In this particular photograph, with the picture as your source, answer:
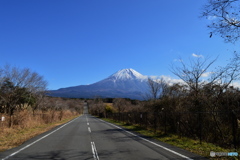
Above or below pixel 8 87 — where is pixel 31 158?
below

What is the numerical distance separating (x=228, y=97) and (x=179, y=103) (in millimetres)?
4472

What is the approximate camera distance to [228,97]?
1355 cm

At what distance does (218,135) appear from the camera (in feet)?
41.4

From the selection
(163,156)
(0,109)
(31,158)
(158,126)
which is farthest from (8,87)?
(163,156)

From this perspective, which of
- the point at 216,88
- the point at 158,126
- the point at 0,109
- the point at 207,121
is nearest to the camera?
the point at 207,121

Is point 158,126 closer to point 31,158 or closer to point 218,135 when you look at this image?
point 218,135

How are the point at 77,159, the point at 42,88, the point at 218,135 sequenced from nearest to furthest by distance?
the point at 77,159 < the point at 218,135 < the point at 42,88

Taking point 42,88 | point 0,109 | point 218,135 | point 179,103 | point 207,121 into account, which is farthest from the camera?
point 42,88

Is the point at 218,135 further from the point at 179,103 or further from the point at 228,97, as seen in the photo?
the point at 179,103

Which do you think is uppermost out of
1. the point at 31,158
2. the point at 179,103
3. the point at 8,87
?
the point at 8,87

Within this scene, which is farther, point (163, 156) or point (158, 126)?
point (158, 126)

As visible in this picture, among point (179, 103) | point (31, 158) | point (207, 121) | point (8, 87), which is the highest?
point (8, 87)

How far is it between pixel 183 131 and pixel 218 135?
9.13 feet

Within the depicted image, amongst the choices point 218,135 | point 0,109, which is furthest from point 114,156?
point 0,109
